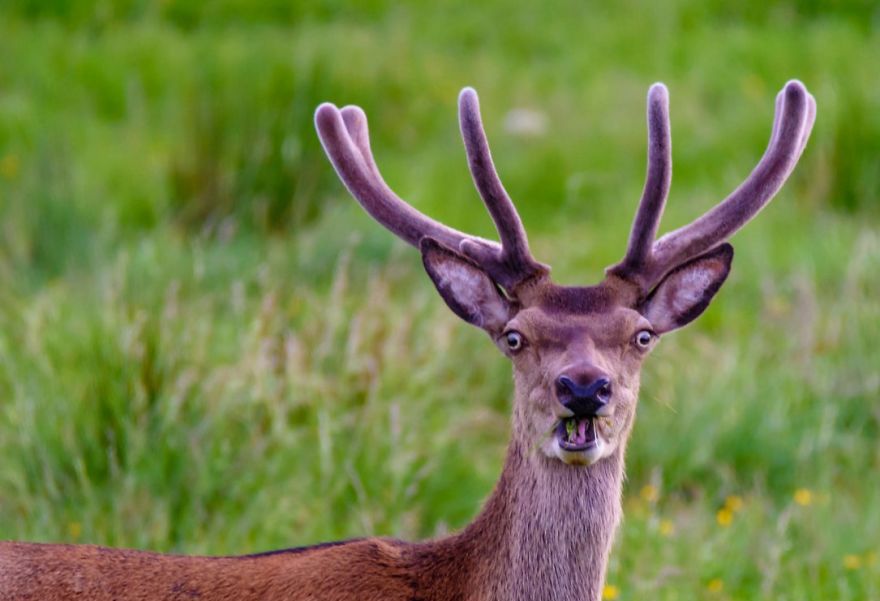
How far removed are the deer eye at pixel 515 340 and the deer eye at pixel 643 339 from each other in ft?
0.90

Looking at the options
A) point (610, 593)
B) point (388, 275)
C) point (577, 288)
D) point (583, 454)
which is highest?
point (388, 275)

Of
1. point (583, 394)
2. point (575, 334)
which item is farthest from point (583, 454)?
point (575, 334)

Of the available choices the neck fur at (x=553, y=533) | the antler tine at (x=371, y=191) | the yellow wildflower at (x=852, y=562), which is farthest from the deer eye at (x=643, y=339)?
the yellow wildflower at (x=852, y=562)

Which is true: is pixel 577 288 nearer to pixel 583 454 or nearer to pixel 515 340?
pixel 515 340

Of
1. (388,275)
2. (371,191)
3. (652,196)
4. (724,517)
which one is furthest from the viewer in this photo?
(388,275)

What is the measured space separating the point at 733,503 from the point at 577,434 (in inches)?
103

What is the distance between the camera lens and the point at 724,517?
620cm

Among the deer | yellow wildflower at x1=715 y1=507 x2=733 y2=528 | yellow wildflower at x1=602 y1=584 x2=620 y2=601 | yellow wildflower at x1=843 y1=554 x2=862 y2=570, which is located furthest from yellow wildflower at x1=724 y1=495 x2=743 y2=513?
the deer

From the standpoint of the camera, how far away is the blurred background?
5.74m

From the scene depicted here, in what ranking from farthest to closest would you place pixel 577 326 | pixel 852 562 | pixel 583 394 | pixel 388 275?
pixel 388 275 < pixel 852 562 < pixel 577 326 < pixel 583 394

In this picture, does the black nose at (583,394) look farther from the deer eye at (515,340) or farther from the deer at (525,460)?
the deer eye at (515,340)

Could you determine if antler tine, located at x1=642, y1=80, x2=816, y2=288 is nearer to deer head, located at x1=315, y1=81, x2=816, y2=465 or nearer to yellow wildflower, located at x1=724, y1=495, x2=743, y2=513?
deer head, located at x1=315, y1=81, x2=816, y2=465

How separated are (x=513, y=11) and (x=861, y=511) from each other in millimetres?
6558

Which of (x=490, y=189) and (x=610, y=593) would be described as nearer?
(x=490, y=189)
